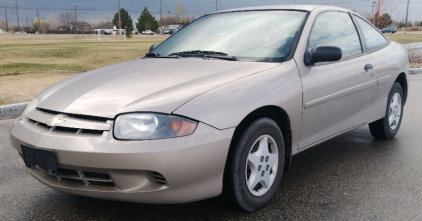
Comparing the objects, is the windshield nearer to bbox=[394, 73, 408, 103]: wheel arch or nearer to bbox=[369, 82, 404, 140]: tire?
bbox=[369, 82, 404, 140]: tire

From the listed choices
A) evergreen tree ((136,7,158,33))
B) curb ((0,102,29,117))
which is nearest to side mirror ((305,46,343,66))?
curb ((0,102,29,117))

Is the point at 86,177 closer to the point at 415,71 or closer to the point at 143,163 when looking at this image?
the point at 143,163

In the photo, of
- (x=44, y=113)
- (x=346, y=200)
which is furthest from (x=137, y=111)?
(x=346, y=200)

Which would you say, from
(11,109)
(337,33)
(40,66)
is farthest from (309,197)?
(40,66)

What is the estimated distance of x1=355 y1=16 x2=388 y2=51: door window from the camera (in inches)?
172

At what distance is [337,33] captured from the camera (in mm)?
4008

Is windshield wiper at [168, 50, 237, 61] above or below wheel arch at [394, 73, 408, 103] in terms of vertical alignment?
above

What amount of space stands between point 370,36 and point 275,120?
6.71 ft

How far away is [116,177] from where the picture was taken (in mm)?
2451

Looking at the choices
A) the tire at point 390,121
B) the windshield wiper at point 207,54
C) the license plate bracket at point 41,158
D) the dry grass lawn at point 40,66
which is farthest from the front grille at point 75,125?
the dry grass lawn at point 40,66

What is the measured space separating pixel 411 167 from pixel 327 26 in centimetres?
156

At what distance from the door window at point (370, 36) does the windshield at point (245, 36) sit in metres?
1.01

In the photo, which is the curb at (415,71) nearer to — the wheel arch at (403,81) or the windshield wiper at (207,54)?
the wheel arch at (403,81)

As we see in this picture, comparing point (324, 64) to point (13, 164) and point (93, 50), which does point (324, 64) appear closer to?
point (13, 164)
